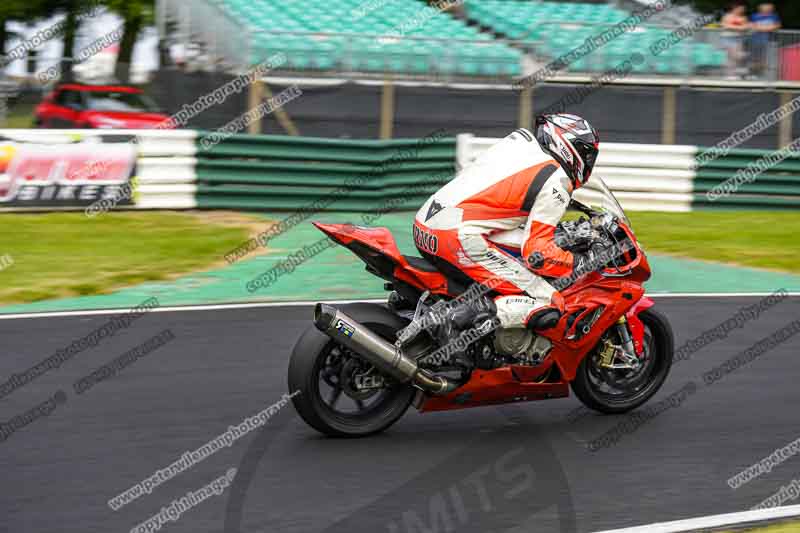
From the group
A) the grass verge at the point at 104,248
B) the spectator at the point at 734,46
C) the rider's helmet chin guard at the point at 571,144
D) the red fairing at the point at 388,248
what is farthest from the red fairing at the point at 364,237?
the spectator at the point at 734,46

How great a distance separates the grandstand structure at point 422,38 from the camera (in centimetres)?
1695

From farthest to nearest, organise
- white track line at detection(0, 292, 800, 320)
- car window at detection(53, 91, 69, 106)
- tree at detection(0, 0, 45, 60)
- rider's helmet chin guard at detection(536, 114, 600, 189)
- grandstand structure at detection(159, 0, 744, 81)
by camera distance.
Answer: tree at detection(0, 0, 45, 60)
grandstand structure at detection(159, 0, 744, 81)
car window at detection(53, 91, 69, 106)
white track line at detection(0, 292, 800, 320)
rider's helmet chin guard at detection(536, 114, 600, 189)

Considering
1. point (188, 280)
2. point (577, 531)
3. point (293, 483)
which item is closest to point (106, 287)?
point (188, 280)

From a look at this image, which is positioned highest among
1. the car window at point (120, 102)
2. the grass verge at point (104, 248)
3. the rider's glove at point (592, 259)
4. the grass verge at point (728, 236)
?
the rider's glove at point (592, 259)

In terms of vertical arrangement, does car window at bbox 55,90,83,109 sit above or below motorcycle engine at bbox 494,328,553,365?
below

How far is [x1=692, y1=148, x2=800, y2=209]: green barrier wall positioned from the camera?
15.4m

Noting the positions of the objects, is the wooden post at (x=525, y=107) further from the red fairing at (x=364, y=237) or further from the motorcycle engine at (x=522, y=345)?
the red fairing at (x=364, y=237)

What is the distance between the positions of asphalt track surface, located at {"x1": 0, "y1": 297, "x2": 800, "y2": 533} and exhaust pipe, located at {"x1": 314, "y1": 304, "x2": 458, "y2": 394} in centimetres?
43

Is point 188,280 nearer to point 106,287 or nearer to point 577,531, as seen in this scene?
point 106,287

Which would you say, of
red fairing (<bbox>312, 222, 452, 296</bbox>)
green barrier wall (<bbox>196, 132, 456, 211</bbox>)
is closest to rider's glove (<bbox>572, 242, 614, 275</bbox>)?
red fairing (<bbox>312, 222, 452, 296</bbox>)

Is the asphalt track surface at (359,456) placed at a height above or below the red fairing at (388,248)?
below

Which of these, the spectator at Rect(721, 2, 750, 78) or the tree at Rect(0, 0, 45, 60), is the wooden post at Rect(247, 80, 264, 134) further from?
the tree at Rect(0, 0, 45, 60)

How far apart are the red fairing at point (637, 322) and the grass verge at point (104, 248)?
549 cm

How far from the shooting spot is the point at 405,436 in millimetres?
6652
